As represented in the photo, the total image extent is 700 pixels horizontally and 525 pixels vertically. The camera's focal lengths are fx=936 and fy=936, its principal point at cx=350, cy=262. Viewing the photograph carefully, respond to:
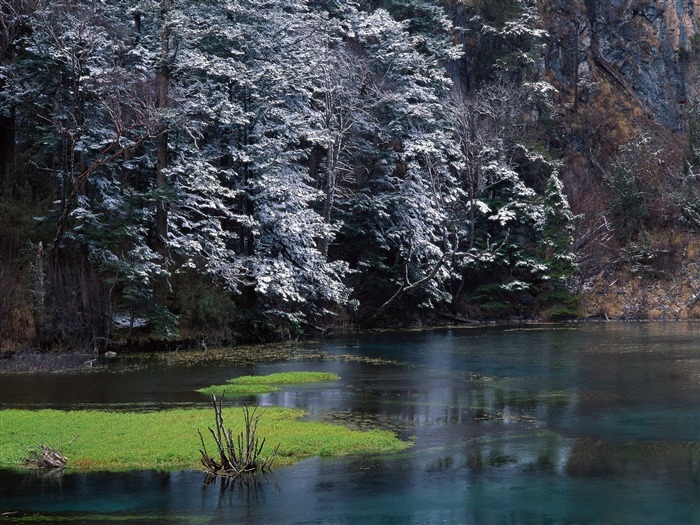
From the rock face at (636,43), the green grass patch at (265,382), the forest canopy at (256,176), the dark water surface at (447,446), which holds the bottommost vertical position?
the dark water surface at (447,446)

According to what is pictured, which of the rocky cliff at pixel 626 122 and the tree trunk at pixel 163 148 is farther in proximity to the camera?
the rocky cliff at pixel 626 122

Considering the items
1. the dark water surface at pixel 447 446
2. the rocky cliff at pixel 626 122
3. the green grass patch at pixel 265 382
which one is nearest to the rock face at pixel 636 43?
the rocky cliff at pixel 626 122

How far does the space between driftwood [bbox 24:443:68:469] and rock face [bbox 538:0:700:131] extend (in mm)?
60438

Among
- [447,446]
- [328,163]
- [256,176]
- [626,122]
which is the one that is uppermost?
[626,122]

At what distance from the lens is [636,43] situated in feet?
238

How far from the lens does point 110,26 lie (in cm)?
3625

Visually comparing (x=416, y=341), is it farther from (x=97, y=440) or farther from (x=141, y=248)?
(x=97, y=440)

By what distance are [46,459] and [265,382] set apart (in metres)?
10.9

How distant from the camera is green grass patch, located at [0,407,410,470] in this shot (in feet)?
52.9

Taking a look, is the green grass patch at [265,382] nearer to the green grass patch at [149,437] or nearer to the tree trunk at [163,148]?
the green grass patch at [149,437]

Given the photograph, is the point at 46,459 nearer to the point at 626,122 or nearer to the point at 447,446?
the point at 447,446

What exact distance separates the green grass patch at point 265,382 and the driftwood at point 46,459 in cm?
795

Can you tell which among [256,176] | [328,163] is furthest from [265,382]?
[328,163]

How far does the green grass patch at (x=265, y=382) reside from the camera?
2444 centimetres
